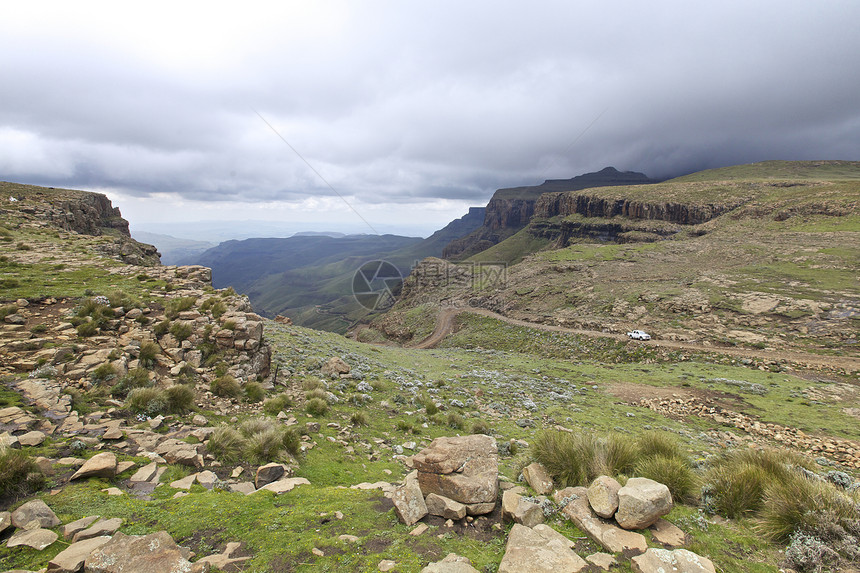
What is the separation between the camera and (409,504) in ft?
17.3

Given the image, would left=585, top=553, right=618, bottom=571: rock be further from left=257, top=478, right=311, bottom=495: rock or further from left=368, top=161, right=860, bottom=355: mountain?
left=368, top=161, right=860, bottom=355: mountain

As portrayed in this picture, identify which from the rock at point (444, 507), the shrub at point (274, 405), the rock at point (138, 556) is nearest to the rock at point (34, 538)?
the rock at point (138, 556)

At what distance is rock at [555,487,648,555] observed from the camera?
4.18 m

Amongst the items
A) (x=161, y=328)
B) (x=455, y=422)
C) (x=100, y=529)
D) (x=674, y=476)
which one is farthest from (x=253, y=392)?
(x=674, y=476)

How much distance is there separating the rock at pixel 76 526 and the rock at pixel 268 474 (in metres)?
2.34

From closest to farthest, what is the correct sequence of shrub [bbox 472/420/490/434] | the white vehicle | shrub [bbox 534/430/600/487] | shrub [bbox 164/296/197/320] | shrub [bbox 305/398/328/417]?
shrub [bbox 534/430/600/487]
shrub [bbox 305/398/328/417]
shrub [bbox 472/420/490/434]
shrub [bbox 164/296/197/320]
the white vehicle

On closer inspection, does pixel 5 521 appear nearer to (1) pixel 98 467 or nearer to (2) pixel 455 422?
(1) pixel 98 467

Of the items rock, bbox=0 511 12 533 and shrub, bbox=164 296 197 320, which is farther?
shrub, bbox=164 296 197 320

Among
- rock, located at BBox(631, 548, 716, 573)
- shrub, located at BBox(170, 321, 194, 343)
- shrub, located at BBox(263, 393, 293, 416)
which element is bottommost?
shrub, located at BBox(263, 393, 293, 416)

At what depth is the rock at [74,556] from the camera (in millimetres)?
3387

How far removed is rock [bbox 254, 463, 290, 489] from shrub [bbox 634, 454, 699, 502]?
6.76 meters

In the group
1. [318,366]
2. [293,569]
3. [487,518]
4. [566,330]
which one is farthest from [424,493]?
[566,330]

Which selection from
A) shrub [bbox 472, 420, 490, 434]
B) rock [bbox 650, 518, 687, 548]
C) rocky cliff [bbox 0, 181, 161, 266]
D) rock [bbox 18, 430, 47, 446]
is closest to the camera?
rock [bbox 650, 518, 687, 548]

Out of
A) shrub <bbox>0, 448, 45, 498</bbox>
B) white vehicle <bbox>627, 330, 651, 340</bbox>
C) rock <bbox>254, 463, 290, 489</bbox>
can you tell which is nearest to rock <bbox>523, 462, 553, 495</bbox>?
rock <bbox>254, 463, 290, 489</bbox>
